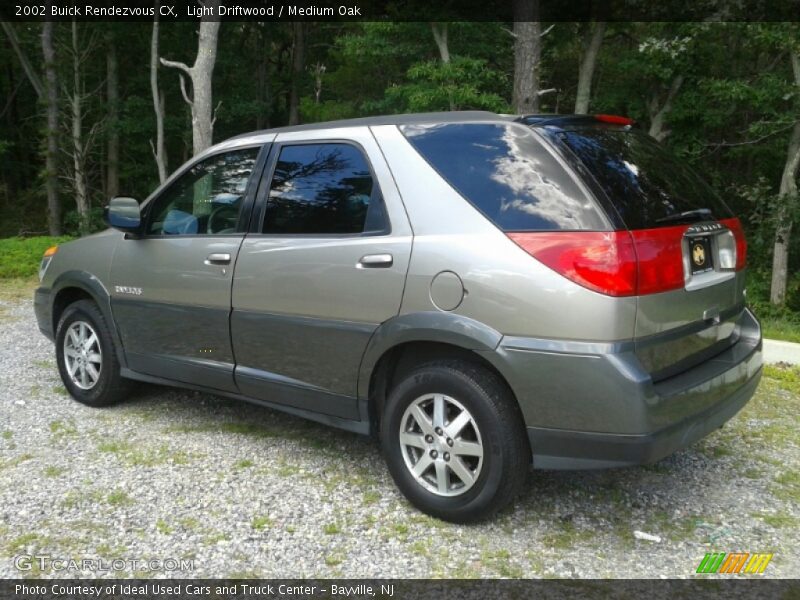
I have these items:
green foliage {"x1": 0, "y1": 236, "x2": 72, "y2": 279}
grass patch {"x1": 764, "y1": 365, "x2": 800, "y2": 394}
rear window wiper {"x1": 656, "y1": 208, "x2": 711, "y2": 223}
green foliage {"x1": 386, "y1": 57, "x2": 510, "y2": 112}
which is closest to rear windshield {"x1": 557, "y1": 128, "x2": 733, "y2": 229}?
rear window wiper {"x1": 656, "y1": 208, "x2": 711, "y2": 223}

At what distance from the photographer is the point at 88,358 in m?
4.86

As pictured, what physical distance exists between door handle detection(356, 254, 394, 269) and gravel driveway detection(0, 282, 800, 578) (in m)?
1.19

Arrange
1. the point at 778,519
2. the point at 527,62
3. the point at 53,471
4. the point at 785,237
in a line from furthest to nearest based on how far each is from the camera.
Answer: the point at 785,237, the point at 527,62, the point at 53,471, the point at 778,519

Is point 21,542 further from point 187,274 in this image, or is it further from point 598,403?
point 598,403

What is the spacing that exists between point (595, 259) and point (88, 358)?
372cm

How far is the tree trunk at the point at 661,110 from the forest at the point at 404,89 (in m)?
0.05

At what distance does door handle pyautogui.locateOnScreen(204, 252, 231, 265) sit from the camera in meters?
3.94

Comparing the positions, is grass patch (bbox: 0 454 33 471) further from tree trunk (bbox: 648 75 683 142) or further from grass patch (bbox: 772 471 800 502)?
tree trunk (bbox: 648 75 683 142)

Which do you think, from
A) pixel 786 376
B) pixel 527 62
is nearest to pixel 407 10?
pixel 527 62

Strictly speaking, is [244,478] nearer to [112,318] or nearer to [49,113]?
[112,318]

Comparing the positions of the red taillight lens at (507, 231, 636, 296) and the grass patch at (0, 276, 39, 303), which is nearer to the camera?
the red taillight lens at (507, 231, 636, 296)

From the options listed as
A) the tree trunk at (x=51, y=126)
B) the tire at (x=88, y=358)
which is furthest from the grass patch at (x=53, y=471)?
the tree trunk at (x=51, y=126)

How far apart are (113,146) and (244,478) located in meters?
23.5

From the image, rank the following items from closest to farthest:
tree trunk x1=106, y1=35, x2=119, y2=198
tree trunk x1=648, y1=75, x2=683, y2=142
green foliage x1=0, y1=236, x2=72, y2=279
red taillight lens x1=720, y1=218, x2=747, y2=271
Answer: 1. red taillight lens x1=720, y1=218, x2=747, y2=271
2. green foliage x1=0, y1=236, x2=72, y2=279
3. tree trunk x1=648, y1=75, x2=683, y2=142
4. tree trunk x1=106, y1=35, x2=119, y2=198
